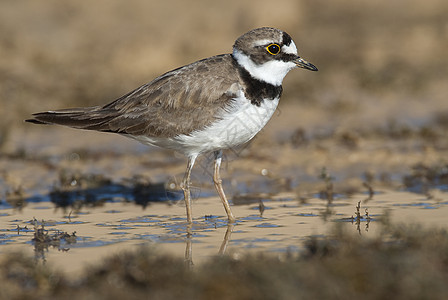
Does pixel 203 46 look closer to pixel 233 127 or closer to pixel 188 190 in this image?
pixel 188 190

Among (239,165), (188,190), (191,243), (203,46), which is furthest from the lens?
(203,46)

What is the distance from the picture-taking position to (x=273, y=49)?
7.59 m

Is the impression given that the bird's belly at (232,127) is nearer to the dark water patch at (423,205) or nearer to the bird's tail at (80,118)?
the bird's tail at (80,118)

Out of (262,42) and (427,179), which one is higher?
(262,42)

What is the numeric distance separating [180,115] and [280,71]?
1119 mm

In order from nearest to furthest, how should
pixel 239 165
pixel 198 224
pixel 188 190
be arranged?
pixel 198 224
pixel 188 190
pixel 239 165

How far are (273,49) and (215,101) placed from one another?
2.73 ft

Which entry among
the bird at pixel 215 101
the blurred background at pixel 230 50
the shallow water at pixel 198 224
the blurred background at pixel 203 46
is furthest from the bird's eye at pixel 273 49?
the blurred background at pixel 203 46

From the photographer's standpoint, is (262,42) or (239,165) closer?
(262,42)

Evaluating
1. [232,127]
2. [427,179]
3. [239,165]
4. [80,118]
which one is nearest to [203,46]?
[239,165]

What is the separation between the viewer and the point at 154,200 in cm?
895

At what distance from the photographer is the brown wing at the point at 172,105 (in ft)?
24.4

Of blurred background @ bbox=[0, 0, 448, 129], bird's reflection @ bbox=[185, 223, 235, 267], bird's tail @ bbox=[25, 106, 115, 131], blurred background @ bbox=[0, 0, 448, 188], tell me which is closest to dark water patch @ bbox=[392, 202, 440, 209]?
bird's reflection @ bbox=[185, 223, 235, 267]

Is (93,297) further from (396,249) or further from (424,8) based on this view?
(424,8)
